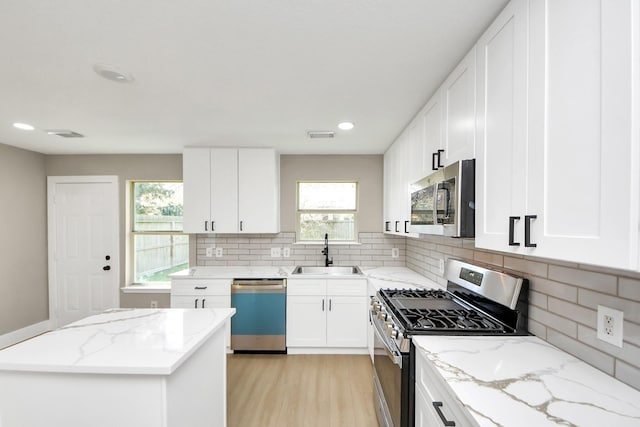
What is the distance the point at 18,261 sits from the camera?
3.72m

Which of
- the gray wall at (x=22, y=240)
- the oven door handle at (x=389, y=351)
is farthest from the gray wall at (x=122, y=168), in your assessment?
the oven door handle at (x=389, y=351)

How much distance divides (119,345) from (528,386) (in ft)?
5.49

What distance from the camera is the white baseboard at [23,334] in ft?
11.6

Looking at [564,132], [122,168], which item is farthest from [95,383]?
[122,168]

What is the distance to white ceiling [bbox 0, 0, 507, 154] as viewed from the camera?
1263mm

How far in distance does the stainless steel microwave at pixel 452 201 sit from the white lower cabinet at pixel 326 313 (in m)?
1.68

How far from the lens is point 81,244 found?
4051mm

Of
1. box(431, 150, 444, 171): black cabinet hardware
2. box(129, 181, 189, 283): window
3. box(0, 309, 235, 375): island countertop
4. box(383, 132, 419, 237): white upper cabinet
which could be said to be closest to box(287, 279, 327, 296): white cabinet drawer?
box(383, 132, 419, 237): white upper cabinet

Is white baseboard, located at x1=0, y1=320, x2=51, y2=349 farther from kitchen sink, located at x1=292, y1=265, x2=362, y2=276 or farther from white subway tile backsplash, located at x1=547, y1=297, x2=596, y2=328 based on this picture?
white subway tile backsplash, located at x1=547, y1=297, x2=596, y2=328

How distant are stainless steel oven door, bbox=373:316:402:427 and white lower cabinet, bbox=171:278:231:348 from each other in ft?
6.06

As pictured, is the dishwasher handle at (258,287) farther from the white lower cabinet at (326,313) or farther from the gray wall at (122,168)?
the gray wall at (122,168)

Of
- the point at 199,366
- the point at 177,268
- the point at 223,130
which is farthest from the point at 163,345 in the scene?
the point at 177,268

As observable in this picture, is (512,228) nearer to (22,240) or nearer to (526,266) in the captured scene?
(526,266)

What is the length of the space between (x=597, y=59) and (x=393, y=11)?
2.53 ft
